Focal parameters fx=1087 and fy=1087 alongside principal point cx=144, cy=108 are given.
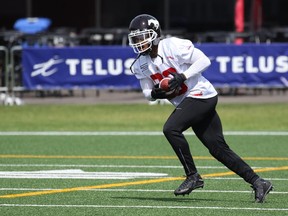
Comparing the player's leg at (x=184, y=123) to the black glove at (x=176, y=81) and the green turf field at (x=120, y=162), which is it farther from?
the black glove at (x=176, y=81)

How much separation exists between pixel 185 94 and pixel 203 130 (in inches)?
15.9

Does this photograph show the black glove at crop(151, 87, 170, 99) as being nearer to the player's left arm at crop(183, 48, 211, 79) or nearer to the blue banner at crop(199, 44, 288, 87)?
the player's left arm at crop(183, 48, 211, 79)

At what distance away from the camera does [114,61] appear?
23.7m

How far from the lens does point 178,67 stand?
427 inches

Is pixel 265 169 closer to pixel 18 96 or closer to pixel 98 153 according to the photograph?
pixel 98 153

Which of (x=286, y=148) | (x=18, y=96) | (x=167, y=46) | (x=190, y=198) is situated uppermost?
(x=167, y=46)

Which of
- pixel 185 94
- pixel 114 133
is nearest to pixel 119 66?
pixel 114 133

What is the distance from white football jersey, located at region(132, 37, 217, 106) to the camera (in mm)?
10719

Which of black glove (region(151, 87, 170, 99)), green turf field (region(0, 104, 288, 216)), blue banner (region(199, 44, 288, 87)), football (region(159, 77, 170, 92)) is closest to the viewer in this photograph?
green turf field (region(0, 104, 288, 216))

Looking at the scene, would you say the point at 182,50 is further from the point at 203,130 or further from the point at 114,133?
the point at 114,133

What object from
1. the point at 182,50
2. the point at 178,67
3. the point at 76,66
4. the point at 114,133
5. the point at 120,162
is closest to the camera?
the point at 182,50

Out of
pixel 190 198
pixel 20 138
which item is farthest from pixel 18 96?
pixel 190 198

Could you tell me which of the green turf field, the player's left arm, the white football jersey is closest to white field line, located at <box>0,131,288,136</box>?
the green turf field

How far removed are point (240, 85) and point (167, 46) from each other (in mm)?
12932
